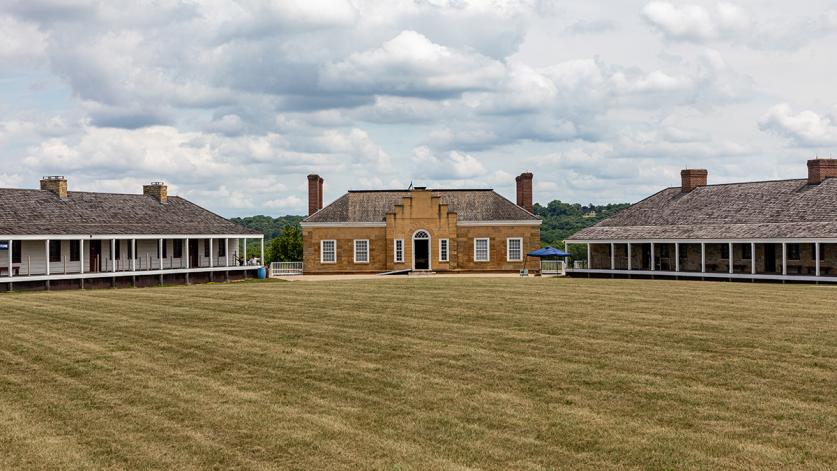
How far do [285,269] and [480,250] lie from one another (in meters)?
11.9

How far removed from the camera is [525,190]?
55.2 meters

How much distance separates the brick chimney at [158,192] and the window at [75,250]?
8.73 metres

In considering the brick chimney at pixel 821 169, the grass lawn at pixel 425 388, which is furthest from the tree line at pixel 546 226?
the grass lawn at pixel 425 388

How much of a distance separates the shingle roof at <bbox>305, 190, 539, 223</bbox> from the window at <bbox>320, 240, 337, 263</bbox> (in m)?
1.32

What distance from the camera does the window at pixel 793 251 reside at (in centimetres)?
3997

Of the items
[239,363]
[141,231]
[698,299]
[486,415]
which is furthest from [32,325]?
[141,231]

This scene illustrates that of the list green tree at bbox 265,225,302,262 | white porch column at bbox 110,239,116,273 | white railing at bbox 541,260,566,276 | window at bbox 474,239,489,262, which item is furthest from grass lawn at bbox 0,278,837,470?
green tree at bbox 265,225,302,262

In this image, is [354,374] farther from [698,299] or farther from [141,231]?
[141,231]

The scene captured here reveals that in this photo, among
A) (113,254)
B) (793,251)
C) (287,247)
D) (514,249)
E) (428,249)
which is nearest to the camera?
(793,251)

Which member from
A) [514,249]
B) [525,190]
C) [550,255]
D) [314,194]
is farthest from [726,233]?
[314,194]

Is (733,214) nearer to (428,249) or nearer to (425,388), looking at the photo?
(428,249)

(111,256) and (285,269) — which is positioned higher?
(111,256)

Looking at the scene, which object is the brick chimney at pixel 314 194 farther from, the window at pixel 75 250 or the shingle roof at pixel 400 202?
the window at pixel 75 250

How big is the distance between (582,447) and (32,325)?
15747 mm
